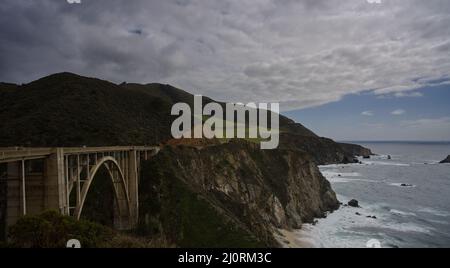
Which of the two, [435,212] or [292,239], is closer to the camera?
[292,239]

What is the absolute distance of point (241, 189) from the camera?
62.7 meters

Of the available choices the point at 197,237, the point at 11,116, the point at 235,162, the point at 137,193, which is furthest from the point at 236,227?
the point at 11,116

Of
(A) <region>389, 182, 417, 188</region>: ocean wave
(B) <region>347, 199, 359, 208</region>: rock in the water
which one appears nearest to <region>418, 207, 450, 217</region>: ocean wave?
(B) <region>347, 199, 359, 208</region>: rock in the water

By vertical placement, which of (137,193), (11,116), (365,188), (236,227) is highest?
(11,116)

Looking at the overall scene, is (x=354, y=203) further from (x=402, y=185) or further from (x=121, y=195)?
(x=121, y=195)

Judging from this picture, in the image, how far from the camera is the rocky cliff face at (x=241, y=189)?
4419 centimetres

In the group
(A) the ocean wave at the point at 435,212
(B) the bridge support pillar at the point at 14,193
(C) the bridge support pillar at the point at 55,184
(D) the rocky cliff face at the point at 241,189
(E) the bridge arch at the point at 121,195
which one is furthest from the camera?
(A) the ocean wave at the point at 435,212

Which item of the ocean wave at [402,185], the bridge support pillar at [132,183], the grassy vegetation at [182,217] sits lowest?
the ocean wave at [402,185]

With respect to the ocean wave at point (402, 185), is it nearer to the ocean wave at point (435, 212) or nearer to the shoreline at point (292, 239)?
the ocean wave at point (435, 212)

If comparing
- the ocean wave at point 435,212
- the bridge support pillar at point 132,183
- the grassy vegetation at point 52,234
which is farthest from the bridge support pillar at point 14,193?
the ocean wave at point 435,212

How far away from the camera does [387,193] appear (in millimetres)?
92812

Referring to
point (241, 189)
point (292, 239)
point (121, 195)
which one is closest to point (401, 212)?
point (292, 239)
